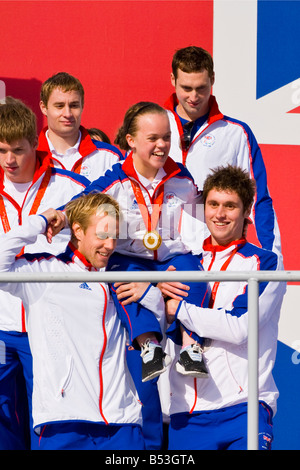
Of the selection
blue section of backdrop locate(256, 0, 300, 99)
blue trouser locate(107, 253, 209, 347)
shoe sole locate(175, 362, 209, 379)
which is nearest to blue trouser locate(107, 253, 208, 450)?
blue trouser locate(107, 253, 209, 347)

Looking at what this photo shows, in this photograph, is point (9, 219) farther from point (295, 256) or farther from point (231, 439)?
point (295, 256)

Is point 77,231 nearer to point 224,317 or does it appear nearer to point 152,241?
point 152,241

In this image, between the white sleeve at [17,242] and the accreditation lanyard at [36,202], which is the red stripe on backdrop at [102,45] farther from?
the white sleeve at [17,242]

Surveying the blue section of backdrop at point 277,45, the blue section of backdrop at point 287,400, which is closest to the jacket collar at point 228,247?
the blue section of backdrop at point 287,400

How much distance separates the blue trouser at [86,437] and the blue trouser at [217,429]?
173 mm

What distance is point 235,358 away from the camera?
9.51ft

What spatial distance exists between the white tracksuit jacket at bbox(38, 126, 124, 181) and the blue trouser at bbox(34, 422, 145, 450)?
1546 mm

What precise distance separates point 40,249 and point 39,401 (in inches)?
35.5

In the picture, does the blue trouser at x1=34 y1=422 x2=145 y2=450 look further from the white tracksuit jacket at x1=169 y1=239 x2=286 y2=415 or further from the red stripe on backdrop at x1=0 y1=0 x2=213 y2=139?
the red stripe on backdrop at x1=0 y1=0 x2=213 y2=139

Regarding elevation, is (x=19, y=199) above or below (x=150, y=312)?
above

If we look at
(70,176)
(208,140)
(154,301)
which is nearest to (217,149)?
(208,140)

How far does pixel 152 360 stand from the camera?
2.84 m

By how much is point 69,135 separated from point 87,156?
128 millimetres

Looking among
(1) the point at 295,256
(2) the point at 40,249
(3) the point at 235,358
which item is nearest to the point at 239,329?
(3) the point at 235,358
